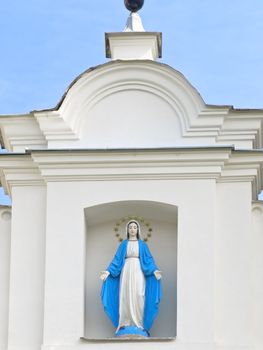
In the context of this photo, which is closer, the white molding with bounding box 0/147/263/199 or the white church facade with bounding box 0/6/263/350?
the white church facade with bounding box 0/6/263/350

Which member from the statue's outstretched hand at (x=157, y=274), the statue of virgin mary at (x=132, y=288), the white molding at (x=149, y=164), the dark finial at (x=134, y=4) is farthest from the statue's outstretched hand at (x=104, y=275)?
the dark finial at (x=134, y=4)

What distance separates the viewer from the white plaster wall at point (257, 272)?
57.3 feet

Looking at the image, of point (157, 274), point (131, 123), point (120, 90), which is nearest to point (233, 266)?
point (157, 274)

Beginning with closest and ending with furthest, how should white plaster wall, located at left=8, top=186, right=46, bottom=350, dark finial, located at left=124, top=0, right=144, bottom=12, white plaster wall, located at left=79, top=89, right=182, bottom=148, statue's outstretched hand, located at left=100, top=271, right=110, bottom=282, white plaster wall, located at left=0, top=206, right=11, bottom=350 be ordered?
1. white plaster wall, located at left=8, top=186, right=46, bottom=350
2. white plaster wall, located at left=0, top=206, right=11, bottom=350
3. statue's outstretched hand, located at left=100, top=271, right=110, bottom=282
4. white plaster wall, located at left=79, top=89, right=182, bottom=148
5. dark finial, located at left=124, top=0, right=144, bottom=12

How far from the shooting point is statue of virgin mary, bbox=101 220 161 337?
57.8ft

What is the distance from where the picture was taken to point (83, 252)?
17.8 metres

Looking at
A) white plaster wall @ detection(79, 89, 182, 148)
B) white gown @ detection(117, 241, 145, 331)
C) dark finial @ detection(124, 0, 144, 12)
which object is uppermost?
dark finial @ detection(124, 0, 144, 12)

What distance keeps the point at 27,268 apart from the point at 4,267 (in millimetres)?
272

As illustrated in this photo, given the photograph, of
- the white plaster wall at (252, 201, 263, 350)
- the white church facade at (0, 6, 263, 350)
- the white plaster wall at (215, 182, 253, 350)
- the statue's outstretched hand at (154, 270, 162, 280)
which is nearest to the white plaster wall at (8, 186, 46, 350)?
the white church facade at (0, 6, 263, 350)

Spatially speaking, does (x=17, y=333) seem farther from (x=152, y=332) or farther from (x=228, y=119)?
(x=228, y=119)

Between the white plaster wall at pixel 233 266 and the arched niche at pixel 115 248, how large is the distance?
0.49 m

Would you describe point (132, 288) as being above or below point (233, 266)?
below

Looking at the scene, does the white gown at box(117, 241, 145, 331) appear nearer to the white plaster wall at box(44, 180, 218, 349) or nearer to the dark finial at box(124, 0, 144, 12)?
the white plaster wall at box(44, 180, 218, 349)

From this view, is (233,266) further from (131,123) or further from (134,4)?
(134,4)
